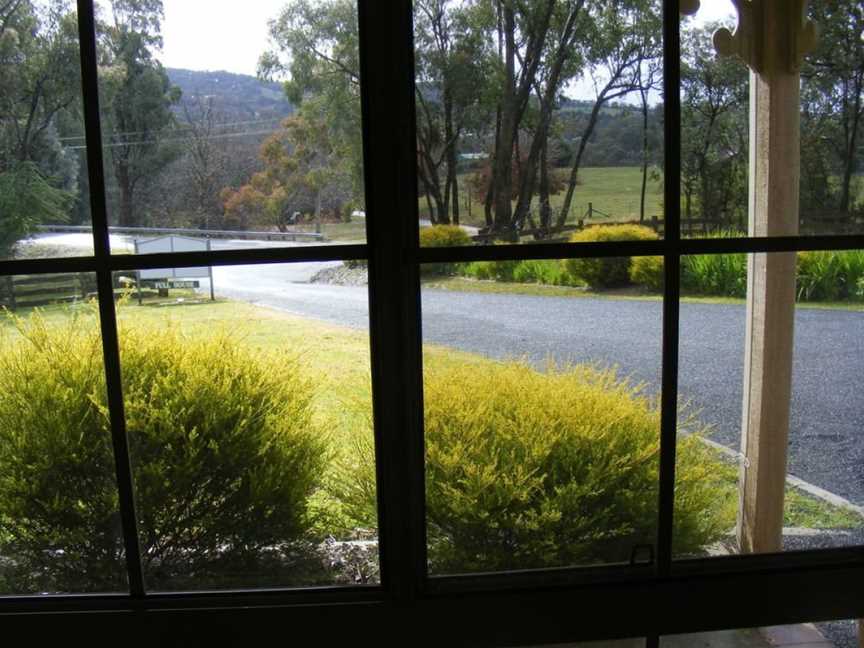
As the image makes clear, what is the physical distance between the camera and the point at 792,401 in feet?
6.73

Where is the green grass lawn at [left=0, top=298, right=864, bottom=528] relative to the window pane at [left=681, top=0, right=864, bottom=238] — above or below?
below

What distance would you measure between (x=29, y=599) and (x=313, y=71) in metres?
1.49

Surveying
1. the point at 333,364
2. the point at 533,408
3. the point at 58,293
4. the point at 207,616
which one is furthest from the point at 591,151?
the point at 207,616

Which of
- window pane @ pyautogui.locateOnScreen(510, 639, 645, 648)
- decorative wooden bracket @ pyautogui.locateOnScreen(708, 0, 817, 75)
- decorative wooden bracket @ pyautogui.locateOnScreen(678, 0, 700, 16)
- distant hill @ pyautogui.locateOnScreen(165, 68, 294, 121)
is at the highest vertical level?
decorative wooden bracket @ pyautogui.locateOnScreen(678, 0, 700, 16)

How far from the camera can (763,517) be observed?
2072 mm

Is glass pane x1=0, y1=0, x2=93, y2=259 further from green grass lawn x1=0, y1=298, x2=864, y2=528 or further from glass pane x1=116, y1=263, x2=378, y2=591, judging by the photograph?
glass pane x1=116, y1=263, x2=378, y2=591

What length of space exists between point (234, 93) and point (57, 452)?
998 millimetres

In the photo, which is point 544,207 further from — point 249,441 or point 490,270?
point 249,441

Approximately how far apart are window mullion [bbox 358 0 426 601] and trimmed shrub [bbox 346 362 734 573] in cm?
7

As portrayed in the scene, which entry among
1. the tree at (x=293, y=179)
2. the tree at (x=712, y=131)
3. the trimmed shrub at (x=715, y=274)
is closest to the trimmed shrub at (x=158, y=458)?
the tree at (x=293, y=179)

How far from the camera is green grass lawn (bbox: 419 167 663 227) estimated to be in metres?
1.96

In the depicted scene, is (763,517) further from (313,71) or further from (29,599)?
(29,599)

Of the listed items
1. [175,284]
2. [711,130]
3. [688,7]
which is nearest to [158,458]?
[175,284]

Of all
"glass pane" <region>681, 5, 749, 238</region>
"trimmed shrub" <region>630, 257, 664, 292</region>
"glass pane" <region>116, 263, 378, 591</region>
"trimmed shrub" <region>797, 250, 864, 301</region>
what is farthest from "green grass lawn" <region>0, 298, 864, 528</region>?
"trimmed shrub" <region>797, 250, 864, 301</region>
